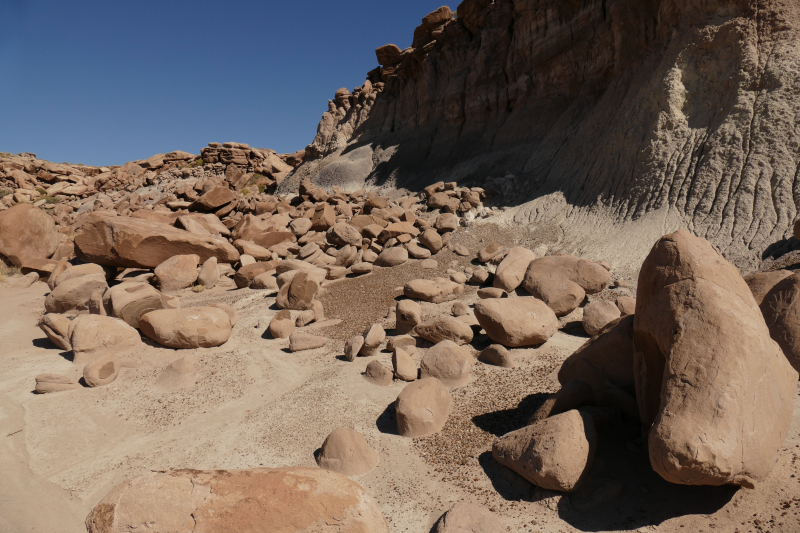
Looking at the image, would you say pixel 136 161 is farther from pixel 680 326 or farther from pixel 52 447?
pixel 680 326

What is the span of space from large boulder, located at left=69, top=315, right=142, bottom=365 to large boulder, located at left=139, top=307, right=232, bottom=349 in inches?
7.9

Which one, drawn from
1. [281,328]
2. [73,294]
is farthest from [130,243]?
[281,328]

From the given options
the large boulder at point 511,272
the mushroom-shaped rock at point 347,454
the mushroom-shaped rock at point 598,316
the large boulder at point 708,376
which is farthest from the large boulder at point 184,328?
the large boulder at point 708,376

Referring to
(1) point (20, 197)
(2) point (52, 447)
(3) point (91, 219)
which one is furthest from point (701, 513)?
(1) point (20, 197)

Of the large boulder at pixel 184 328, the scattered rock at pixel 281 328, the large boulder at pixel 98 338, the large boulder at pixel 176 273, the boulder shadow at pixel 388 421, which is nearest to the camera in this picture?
the boulder shadow at pixel 388 421

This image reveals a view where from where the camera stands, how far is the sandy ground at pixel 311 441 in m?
2.53

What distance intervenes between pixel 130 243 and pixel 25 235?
3.62 m

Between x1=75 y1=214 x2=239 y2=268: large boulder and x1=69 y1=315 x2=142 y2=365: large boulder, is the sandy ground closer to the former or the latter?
x1=69 y1=315 x2=142 y2=365: large boulder

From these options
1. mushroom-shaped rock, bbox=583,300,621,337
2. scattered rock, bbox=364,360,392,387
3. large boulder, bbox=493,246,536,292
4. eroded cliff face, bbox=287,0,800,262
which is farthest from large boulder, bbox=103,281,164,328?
eroded cliff face, bbox=287,0,800,262

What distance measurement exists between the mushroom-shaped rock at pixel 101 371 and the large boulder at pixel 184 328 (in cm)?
59

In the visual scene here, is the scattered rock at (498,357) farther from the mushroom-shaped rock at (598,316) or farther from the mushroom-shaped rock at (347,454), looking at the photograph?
the mushroom-shaped rock at (347,454)

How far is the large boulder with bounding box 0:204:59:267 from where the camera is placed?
32.7 ft

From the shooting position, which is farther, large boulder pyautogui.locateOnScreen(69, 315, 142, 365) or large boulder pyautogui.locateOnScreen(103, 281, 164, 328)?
large boulder pyautogui.locateOnScreen(103, 281, 164, 328)

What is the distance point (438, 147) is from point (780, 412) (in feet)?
42.4
